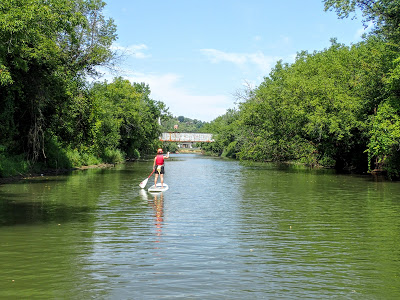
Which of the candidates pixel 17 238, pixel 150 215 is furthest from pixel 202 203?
pixel 17 238

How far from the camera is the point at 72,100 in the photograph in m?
34.2

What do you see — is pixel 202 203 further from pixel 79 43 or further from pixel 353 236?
pixel 79 43

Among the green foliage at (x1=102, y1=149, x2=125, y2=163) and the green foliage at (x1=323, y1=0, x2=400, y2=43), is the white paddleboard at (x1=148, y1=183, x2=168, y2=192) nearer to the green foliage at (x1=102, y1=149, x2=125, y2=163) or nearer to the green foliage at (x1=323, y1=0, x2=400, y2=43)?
the green foliage at (x1=323, y1=0, x2=400, y2=43)

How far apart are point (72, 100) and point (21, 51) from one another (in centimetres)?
942

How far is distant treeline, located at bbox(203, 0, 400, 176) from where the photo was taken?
29922 mm

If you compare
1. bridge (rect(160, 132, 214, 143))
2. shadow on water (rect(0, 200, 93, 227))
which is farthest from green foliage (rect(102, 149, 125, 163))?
bridge (rect(160, 132, 214, 143))

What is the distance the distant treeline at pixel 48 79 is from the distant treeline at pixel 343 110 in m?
17.9

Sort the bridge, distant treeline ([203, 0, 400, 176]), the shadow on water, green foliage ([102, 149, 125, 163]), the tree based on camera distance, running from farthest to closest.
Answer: the bridge < green foliage ([102, 149, 125, 163]) < distant treeline ([203, 0, 400, 176]) < the tree < the shadow on water

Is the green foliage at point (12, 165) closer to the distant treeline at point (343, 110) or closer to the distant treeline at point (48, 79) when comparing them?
the distant treeline at point (48, 79)

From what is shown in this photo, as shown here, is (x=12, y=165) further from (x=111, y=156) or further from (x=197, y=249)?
(x=111, y=156)

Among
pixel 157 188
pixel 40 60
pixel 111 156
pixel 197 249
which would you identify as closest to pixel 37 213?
pixel 197 249

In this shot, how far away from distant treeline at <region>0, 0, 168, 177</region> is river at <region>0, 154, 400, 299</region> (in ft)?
26.8

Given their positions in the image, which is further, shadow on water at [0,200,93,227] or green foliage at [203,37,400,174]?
green foliage at [203,37,400,174]

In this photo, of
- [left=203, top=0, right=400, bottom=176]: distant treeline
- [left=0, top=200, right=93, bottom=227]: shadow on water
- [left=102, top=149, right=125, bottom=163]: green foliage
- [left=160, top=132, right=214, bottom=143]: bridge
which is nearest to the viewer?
[left=0, top=200, right=93, bottom=227]: shadow on water
